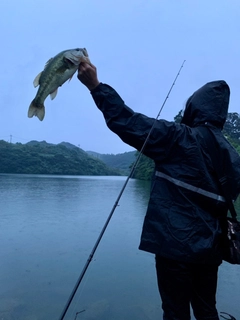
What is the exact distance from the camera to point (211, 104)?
179 cm

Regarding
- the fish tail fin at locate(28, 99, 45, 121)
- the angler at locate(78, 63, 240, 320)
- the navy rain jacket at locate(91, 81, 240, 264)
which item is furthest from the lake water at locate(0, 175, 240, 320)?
the fish tail fin at locate(28, 99, 45, 121)

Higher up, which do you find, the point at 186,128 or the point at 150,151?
the point at 186,128

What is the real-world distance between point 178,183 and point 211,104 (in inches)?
20.7

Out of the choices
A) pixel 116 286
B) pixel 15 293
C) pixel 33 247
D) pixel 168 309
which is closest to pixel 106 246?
pixel 33 247

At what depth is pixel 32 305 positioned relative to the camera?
3213mm

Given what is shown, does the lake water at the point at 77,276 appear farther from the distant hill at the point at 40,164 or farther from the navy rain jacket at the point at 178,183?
the distant hill at the point at 40,164

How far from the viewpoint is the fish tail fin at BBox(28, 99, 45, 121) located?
6.46 feet

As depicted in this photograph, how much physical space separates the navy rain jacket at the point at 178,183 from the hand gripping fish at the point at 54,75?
0.22 meters

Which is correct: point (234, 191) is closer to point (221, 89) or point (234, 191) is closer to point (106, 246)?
point (221, 89)

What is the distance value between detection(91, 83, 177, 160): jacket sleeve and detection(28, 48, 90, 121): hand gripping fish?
9.4 inches

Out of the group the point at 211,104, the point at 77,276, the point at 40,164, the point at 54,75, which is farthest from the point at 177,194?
the point at 40,164

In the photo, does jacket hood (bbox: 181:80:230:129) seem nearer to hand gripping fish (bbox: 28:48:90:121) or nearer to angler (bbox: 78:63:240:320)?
angler (bbox: 78:63:240:320)

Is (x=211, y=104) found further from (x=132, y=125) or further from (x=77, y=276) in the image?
Result: (x=77, y=276)

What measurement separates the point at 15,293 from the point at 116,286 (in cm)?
119
